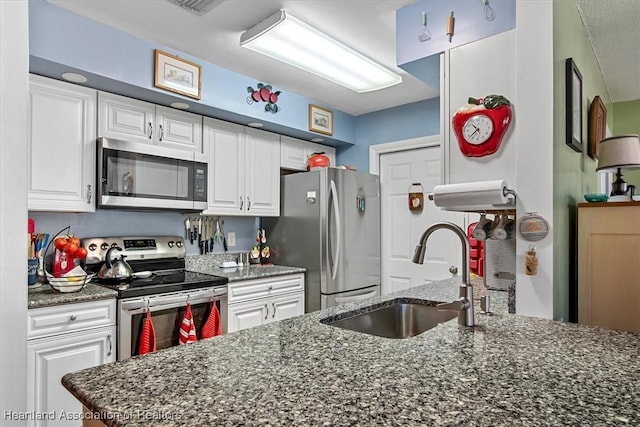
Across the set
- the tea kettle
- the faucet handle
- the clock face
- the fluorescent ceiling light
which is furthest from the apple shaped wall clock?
the tea kettle

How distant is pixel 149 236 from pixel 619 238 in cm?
278

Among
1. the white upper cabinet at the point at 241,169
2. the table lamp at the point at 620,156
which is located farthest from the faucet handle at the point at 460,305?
the white upper cabinet at the point at 241,169

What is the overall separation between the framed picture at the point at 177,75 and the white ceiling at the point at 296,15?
9 cm

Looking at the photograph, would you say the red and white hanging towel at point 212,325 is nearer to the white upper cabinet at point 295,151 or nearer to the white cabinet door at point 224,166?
the white cabinet door at point 224,166

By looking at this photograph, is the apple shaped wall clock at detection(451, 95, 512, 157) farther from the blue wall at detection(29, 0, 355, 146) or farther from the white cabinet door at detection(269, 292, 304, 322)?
the white cabinet door at detection(269, 292, 304, 322)

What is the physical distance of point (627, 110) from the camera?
11.6ft

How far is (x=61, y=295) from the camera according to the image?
2.01 metres

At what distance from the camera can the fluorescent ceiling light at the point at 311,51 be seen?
7.14 ft

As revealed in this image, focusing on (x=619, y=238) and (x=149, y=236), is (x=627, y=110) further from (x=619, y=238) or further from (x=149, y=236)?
(x=149, y=236)

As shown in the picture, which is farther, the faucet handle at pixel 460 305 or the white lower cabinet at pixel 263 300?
the white lower cabinet at pixel 263 300

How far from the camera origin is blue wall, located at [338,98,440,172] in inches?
140

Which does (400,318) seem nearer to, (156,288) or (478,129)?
(478,129)

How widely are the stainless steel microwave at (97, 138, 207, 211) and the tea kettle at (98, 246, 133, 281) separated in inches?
14.2

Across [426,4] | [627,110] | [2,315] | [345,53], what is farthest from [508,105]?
[627,110]
